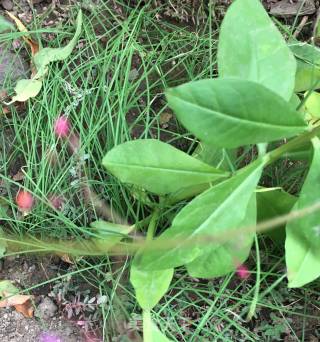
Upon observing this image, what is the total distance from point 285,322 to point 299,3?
918 mm

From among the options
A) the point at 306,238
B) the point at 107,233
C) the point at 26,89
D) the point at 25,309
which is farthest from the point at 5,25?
the point at 306,238


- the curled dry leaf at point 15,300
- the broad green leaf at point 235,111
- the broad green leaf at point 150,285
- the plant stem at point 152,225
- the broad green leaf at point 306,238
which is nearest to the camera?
the broad green leaf at point 235,111

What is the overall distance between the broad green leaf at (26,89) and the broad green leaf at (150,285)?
1.89 ft

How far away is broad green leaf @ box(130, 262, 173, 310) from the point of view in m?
1.30

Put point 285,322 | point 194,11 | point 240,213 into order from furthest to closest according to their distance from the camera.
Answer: point 194,11 < point 285,322 < point 240,213

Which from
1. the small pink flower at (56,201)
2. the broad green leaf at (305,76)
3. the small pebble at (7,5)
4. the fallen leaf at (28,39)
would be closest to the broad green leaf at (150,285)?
the small pink flower at (56,201)

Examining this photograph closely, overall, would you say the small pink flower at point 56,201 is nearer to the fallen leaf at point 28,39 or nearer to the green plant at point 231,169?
the green plant at point 231,169

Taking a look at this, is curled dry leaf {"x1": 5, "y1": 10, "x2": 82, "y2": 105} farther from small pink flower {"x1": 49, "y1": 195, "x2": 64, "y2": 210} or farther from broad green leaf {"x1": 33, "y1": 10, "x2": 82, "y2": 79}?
small pink flower {"x1": 49, "y1": 195, "x2": 64, "y2": 210}

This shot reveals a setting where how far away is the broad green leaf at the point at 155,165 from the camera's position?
124cm

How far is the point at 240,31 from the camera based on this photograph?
1.24 meters

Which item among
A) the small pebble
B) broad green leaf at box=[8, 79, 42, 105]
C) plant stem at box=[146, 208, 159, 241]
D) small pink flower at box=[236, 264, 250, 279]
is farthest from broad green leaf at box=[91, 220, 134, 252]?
the small pebble

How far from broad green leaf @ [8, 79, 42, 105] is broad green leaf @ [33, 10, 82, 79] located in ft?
0.08

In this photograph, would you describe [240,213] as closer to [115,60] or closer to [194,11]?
[115,60]

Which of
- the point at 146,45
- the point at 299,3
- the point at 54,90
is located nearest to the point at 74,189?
the point at 54,90
